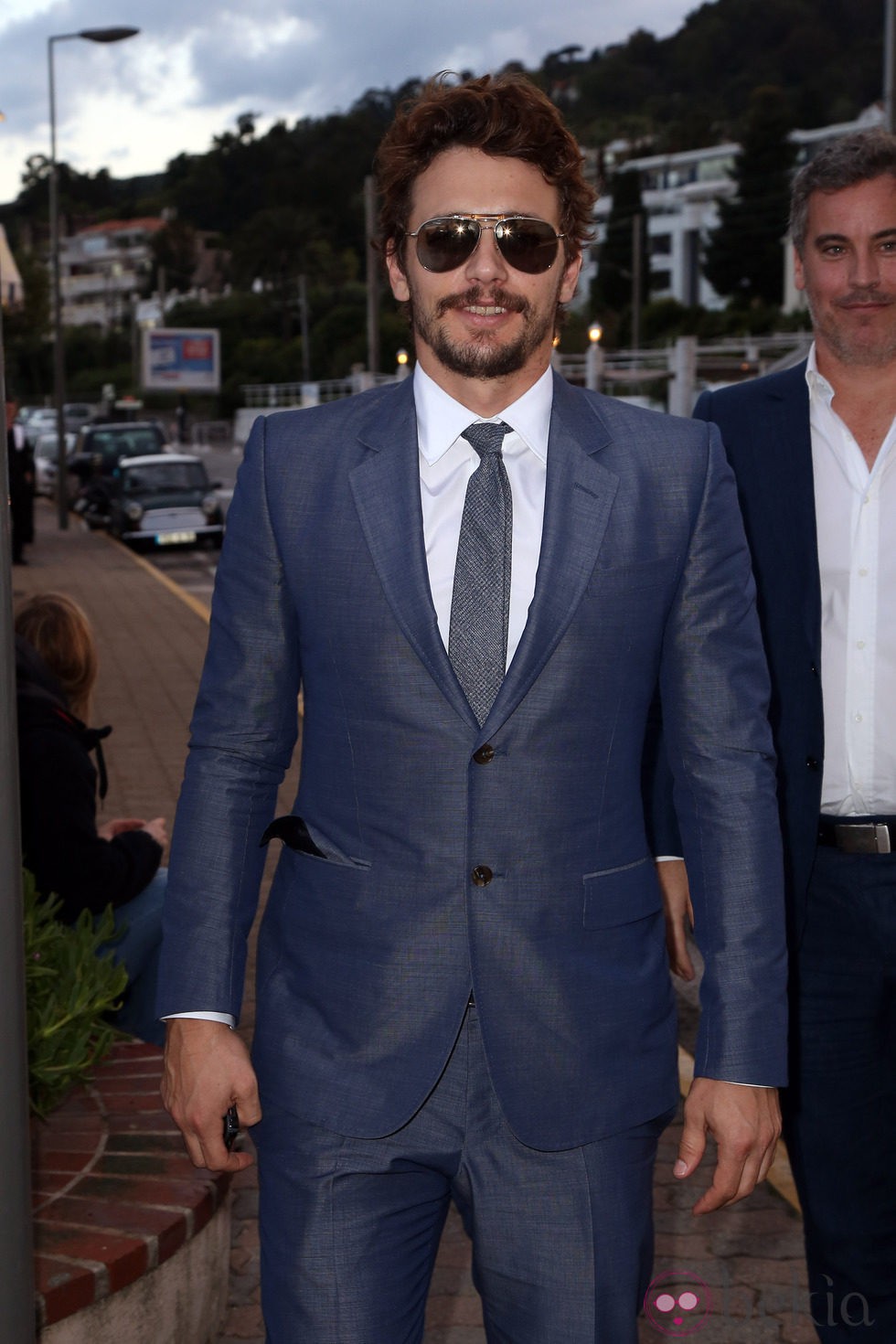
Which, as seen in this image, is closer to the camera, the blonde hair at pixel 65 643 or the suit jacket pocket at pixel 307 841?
the suit jacket pocket at pixel 307 841

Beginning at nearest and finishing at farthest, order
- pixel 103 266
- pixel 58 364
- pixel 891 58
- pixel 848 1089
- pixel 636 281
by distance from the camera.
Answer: pixel 848 1089 → pixel 891 58 → pixel 58 364 → pixel 636 281 → pixel 103 266

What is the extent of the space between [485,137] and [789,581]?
1.15 m

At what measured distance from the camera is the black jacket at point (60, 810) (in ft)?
14.3

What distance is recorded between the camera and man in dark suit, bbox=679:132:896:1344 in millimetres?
3074

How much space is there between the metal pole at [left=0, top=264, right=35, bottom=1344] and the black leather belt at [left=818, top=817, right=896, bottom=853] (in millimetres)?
1560

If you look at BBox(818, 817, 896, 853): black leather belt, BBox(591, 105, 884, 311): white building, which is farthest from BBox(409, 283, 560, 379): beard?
BBox(591, 105, 884, 311): white building

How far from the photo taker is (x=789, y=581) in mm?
3146

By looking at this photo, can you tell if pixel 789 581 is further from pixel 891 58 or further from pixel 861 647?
pixel 891 58

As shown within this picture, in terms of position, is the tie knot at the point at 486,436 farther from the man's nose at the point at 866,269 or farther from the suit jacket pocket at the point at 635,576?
the man's nose at the point at 866,269

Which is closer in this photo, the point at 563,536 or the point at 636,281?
the point at 563,536

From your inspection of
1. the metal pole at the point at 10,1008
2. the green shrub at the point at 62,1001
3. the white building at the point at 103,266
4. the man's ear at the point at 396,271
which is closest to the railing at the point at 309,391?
the green shrub at the point at 62,1001

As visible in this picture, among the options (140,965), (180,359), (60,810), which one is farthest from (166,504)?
(180,359)

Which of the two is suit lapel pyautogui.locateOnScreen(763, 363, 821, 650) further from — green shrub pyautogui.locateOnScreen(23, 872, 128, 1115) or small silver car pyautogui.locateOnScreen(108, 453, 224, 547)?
small silver car pyautogui.locateOnScreen(108, 453, 224, 547)

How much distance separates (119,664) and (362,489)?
12.7m
